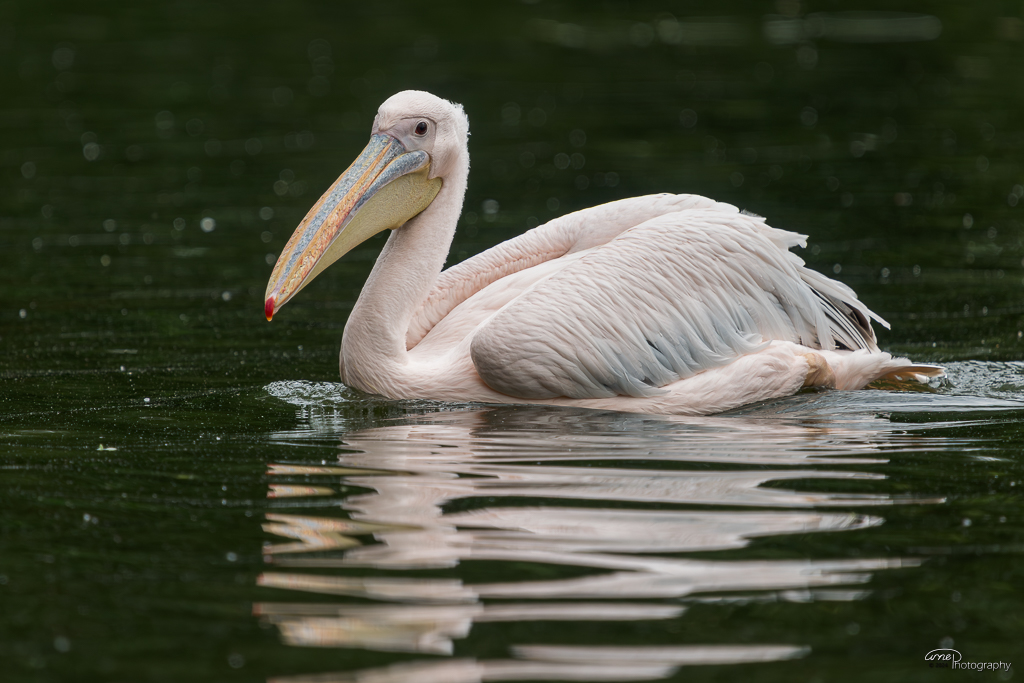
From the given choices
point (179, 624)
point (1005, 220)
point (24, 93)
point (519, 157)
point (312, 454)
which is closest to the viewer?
point (179, 624)

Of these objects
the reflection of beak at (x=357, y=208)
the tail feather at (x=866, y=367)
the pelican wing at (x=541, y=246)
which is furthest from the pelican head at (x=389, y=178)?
the tail feather at (x=866, y=367)

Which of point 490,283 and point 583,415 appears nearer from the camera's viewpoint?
point 583,415

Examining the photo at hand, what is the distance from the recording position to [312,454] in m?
4.82

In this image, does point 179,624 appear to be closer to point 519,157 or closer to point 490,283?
point 490,283

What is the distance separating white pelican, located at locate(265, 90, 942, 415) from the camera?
5.36 meters

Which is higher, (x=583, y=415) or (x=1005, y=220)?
(x=1005, y=220)

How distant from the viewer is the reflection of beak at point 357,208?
5.19 metres

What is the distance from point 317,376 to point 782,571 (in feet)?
10.5

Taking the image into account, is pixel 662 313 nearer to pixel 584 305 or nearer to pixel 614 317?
pixel 614 317

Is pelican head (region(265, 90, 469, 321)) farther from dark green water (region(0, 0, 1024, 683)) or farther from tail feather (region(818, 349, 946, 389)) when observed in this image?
tail feather (region(818, 349, 946, 389))

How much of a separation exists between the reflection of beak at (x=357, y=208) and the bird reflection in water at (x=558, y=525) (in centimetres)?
63

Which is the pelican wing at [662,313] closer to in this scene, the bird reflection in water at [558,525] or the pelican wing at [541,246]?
the pelican wing at [541,246]

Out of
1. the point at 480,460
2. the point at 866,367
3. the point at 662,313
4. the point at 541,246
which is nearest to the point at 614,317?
the point at 662,313

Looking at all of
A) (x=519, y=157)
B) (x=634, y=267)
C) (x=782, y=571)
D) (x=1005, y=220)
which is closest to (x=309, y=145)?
(x=519, y=157)
